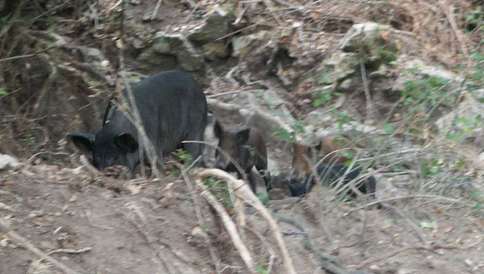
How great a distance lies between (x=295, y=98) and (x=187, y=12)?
73.5 inches

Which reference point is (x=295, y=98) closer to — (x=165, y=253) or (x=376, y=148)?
(x=376, y=148)

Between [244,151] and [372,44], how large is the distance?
8.15 ft

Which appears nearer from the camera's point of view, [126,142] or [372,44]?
[126,142]

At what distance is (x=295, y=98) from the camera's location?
1141 cm

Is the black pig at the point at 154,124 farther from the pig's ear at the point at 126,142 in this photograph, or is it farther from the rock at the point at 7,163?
the rock at the point at 7,163

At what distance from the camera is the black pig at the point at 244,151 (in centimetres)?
978

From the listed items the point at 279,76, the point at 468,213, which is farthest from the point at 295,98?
the point at 468,213

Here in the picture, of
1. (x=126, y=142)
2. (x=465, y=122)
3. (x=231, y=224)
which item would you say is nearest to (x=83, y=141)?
(x=126, y=142)

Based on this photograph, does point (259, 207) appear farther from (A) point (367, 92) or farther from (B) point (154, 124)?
(A) point (367, 92)

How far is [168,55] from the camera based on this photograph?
458 inches

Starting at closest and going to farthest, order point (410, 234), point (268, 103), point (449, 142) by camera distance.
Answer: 1. point (410, 234)
2. point (449, 142)
3. point (268, 103)

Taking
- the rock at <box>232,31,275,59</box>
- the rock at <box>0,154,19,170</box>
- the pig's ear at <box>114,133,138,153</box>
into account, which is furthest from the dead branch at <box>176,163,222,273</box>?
the rock at <box>232,31,275,59</box>

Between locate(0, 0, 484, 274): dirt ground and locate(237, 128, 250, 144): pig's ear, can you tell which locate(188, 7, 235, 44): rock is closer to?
locate(237, 128, 250, 144): pig's ear

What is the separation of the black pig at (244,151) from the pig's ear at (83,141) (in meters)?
1.59
